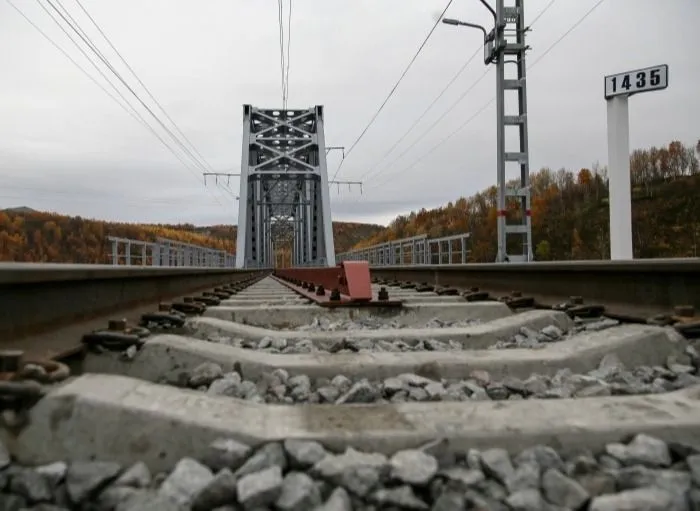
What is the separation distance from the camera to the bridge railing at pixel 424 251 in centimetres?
966

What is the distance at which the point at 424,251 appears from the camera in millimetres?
12039

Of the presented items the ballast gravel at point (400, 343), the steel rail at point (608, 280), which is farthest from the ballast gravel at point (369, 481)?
the steel rail at point (608, 280)

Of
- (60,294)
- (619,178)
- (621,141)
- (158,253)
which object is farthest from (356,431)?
(158,253)

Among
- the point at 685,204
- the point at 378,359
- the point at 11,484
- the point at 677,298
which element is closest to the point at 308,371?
the point at 378,359

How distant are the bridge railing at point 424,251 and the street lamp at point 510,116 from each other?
1.28 metres

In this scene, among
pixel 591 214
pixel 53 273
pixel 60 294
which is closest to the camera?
pixel 53 273

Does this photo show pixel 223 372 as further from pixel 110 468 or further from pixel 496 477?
pixel 496 477

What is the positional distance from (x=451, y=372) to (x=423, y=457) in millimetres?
868

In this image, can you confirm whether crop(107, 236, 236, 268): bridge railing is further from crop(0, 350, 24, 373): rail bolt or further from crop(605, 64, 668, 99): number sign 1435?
crop(0, 350, 24, 373): rail bolt

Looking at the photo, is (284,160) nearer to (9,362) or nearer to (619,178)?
(619,178)

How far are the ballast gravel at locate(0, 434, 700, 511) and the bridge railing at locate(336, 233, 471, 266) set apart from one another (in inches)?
315

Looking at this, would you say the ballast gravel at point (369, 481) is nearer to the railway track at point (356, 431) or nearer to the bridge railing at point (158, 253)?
the railway track at point (356, 431)

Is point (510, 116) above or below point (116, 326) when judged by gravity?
above

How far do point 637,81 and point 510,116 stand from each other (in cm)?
488
